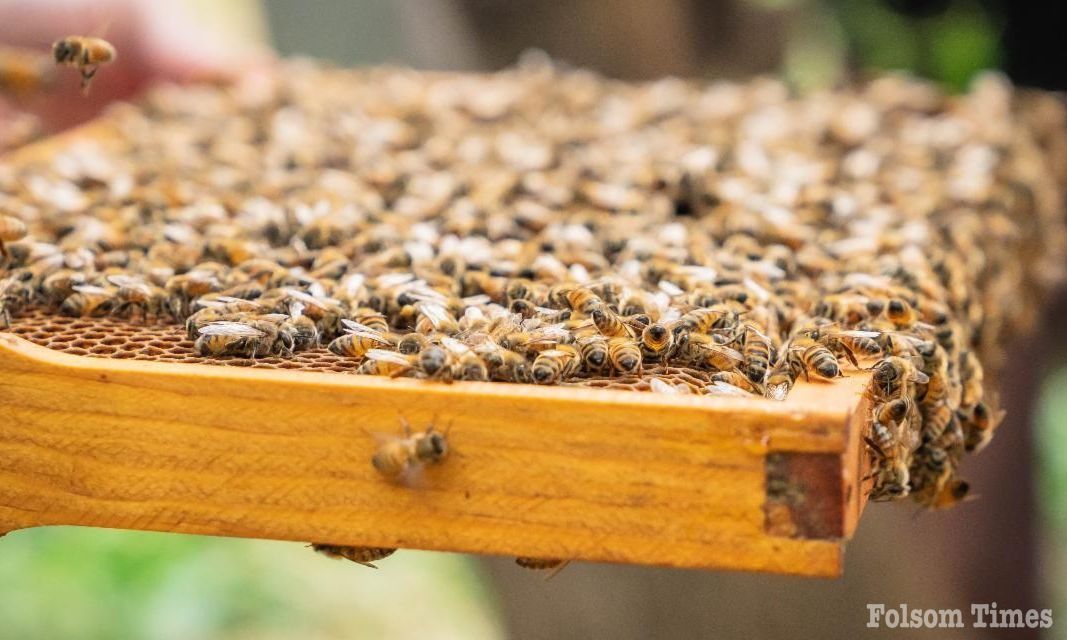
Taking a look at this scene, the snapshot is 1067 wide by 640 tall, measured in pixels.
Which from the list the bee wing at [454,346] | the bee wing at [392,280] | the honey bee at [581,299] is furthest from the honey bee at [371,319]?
the honey bee at [581,299]

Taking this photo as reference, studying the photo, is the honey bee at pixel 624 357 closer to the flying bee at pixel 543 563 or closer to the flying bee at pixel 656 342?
the flying bee at pixel 656 342

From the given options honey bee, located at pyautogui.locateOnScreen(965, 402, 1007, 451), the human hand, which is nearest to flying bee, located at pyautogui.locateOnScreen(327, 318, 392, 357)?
honey bee, located at pyautogui.locateOnScreen(965, 402, 1007, 451)

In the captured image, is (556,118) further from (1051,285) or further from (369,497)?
(369,497)

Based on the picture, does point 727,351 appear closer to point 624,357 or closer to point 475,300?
point 624,357

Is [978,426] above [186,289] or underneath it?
underneath

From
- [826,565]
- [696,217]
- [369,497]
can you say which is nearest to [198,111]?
[696,217]

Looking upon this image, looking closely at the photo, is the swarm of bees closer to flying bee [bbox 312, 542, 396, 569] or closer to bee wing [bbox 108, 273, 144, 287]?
bee wing [bbox 108, 273, 144, 287]

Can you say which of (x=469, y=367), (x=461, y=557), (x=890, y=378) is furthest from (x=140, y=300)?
(x=461, y=557)
